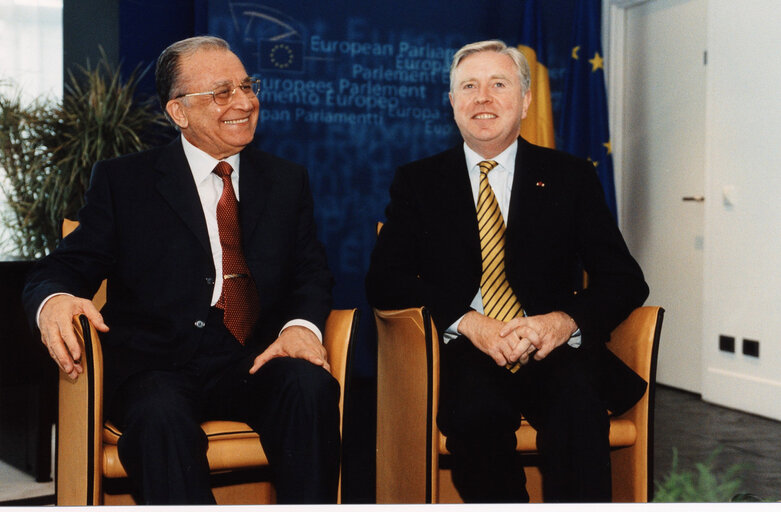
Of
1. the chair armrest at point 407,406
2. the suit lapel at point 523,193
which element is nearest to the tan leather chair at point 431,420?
the chair armrest at point 407,406

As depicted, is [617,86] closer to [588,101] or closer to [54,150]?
[588,101]

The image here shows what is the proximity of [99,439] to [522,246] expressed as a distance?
3.80 ft

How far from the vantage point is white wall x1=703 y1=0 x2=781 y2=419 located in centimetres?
392

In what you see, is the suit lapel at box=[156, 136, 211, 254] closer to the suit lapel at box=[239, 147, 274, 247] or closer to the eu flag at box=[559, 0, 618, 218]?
the suit lapel at box=[239, 147, 274, 247]

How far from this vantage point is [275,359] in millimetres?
1867

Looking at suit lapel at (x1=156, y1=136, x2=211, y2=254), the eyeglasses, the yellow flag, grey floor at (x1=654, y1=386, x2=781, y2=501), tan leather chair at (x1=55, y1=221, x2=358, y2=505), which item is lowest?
grey floor at (x1=654, y1=386, x2=781, y2=501)

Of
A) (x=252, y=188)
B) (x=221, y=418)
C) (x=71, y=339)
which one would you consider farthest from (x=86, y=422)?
(x=252, y=188)

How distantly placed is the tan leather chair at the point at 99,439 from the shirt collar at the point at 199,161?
517 millimetres

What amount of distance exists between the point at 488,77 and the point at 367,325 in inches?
109

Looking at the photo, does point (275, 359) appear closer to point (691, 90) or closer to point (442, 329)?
point (442, 329)

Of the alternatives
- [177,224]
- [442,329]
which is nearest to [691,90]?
[442,329]

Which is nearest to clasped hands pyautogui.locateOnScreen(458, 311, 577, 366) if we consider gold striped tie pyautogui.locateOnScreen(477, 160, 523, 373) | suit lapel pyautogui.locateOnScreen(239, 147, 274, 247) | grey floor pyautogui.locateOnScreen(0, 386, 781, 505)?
gold striped tie pyautogui.locateOnScreen(477, 160, 523, 373)

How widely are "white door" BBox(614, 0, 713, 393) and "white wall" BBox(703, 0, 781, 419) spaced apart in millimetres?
247

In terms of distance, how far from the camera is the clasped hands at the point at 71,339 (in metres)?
1.70
